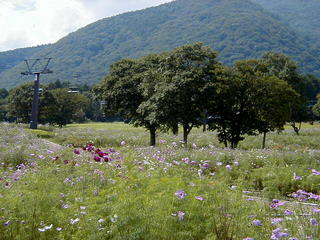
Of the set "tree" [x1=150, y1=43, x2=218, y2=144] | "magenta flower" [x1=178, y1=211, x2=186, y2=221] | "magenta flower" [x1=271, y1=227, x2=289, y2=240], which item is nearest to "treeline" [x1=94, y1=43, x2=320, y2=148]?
"tree" [x1=150, y1=43, x2=218, y2=144]

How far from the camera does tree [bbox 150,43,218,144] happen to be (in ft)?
71.1

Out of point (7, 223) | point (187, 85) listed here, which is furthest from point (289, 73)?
point (7, 223)

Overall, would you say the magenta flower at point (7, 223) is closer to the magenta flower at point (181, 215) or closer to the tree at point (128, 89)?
the magenta flower at point (181, 215)

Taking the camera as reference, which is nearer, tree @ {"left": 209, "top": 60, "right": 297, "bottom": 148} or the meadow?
the meadow

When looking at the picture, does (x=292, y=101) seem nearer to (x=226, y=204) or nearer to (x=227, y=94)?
(x=227, y=94)

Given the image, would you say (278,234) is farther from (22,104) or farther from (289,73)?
(22,104)

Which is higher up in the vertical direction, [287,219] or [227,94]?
[227,94]

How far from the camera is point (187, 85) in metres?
21.7

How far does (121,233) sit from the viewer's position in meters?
5.22

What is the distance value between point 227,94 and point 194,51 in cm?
333

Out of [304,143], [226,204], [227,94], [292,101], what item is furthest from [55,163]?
[304,143]

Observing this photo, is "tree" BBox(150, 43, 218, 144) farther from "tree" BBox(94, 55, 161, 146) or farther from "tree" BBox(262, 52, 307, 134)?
"tree" BBox(262, 52, 307, 134)

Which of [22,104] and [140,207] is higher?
[22,104]

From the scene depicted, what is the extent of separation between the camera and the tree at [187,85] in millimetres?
21656
